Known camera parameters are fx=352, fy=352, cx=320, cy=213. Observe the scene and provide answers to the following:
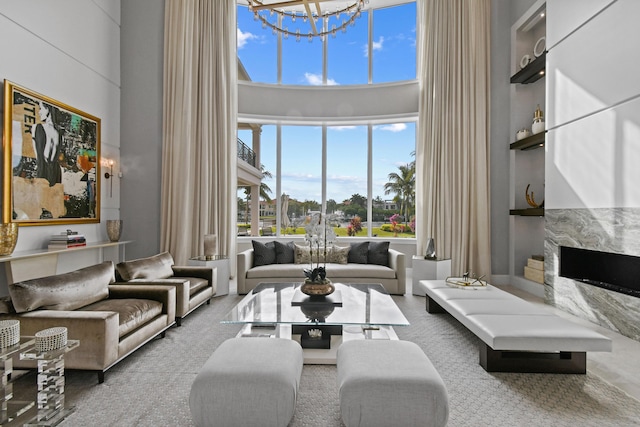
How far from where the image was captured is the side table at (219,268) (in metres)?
4.90

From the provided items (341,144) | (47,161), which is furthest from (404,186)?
(47,161)

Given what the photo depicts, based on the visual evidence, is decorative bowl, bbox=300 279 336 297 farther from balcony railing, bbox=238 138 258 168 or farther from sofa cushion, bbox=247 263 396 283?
balcony railing, bbox=238 138 258 168

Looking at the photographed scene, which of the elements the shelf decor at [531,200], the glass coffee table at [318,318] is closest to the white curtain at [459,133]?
the shelf decor at [531,200]

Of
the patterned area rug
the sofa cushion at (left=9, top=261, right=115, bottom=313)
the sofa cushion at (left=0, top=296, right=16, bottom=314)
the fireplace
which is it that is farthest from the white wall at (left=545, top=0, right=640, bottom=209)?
the sofa cushion at (left=0, top=296, right=16, bottom=314)

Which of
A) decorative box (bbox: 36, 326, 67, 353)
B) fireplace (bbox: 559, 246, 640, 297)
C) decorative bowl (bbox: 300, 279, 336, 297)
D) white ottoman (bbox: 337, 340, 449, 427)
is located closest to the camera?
white ottoman (bbox: 337, 340, 449, 427)

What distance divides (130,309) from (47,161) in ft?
8.40

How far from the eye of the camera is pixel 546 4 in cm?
470

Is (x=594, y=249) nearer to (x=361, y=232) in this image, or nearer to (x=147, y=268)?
(x=361, y=232)

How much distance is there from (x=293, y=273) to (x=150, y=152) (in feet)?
10.6

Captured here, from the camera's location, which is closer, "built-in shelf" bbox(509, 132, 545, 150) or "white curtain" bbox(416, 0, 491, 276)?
"built-in shelf" bbox(509, 132, 545, 150)

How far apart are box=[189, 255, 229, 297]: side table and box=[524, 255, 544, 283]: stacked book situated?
4.51 metres

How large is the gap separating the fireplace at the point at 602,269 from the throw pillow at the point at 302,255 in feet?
10.8

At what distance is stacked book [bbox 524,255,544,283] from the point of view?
5086mm

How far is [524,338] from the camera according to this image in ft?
7.78
